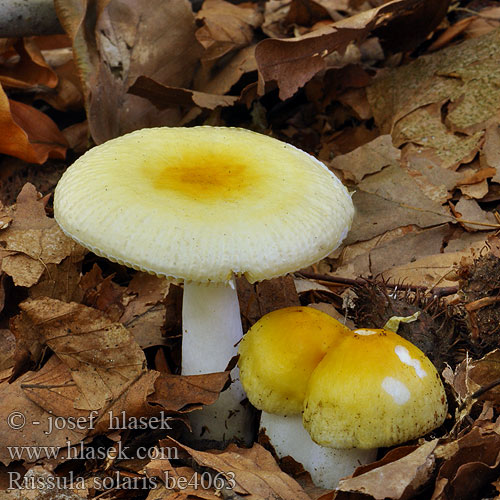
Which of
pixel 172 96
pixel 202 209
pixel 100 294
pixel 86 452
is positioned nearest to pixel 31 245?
pixel 100 294

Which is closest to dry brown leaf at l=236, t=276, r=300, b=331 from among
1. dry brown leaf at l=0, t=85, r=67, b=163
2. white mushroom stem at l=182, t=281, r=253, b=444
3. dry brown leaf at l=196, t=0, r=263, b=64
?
white mushroom stem at l=182, t=281, r=253, b=444

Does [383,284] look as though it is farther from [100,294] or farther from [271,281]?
[100,294]

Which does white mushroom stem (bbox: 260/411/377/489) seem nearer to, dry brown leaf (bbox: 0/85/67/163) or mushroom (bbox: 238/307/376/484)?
mushroom (bbox: 238/307/376/484)

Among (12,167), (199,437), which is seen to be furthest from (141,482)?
(12,167)

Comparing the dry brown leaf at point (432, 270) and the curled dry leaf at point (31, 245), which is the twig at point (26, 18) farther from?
the dry brown leaf at point (432, 270)

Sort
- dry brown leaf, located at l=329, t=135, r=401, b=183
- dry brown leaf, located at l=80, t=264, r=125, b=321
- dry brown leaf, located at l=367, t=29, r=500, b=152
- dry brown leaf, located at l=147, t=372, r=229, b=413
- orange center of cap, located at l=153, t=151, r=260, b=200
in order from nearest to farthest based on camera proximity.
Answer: orange center of cap, located at l=153, t=151, r=260, b=200
dry brown leaf, located at l=147, t=372, r=229, b=413
dry brown leaf, located at l=80, t=264, r=125, b=321
dry brown leaf, located at l=329, t=135, r=401, b=183
dry brown leaf, located at l=367, t=29, r=500, b=152

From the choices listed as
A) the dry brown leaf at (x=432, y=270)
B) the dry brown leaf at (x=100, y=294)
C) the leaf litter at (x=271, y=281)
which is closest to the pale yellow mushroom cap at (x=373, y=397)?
the leaf litter at (x=271, y=281)
